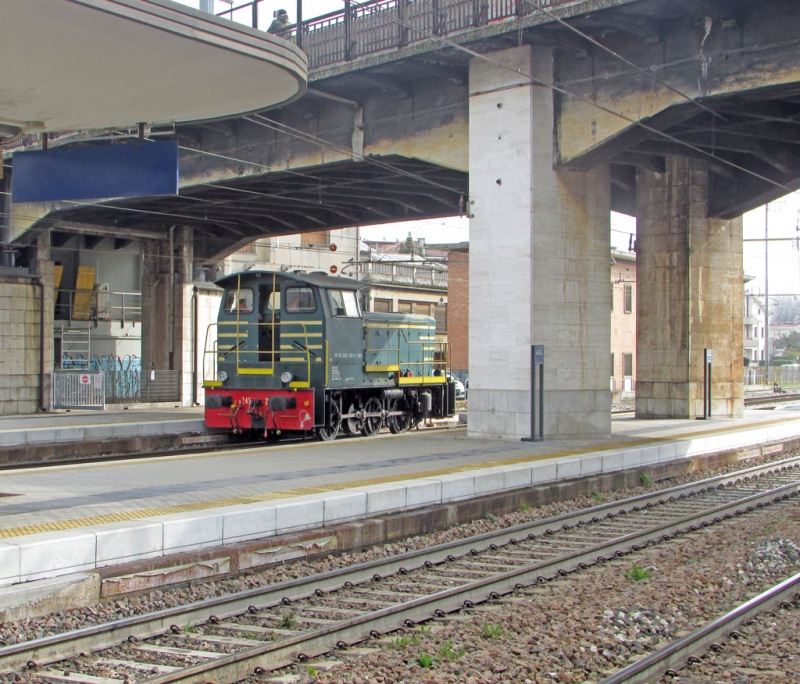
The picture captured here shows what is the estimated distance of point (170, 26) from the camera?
7918mm

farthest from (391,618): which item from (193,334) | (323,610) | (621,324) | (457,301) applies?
(621,324)

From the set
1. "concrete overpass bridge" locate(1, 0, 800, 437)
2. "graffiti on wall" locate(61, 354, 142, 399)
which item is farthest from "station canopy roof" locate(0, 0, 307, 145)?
"graffiti on wall" locate(61, 354, 142, 399)

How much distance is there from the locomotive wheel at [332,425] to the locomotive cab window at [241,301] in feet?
8.64

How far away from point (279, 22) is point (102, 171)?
38.4ft

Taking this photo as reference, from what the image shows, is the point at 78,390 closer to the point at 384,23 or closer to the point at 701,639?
the point at 384,23

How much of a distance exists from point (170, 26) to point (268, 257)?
35.4 meters

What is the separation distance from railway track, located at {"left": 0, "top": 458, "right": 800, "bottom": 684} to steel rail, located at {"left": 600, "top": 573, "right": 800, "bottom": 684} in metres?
1.95

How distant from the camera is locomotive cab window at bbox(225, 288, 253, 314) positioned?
741 inches

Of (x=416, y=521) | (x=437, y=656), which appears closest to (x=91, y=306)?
(x=416, y=521)

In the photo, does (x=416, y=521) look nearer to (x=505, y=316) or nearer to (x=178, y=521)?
(x=178, y=521)

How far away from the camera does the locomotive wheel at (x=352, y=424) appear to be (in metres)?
19.2

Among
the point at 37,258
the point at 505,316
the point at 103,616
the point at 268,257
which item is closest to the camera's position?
the point at 103,616

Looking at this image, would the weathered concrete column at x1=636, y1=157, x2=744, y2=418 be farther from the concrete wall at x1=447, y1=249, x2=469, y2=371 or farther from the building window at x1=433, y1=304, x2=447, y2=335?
the building window at x1=433, y1=304, x2=447, y2=335

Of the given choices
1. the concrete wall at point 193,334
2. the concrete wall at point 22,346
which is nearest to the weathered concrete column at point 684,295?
the concrete wall at point 193,334
